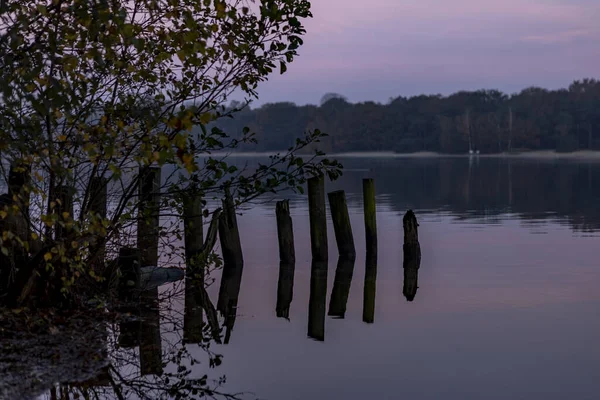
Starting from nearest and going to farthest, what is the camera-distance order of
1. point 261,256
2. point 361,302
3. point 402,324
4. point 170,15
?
1. point 170,15
2. point 402,324
3. point 361,302
4. point 261,256

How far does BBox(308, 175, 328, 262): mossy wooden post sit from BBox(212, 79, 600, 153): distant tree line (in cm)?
11249

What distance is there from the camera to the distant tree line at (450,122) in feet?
486

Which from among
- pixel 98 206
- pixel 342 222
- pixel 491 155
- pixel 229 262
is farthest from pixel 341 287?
pixel 491 155

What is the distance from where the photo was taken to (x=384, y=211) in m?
33.1

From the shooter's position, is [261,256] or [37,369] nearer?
[37,369]

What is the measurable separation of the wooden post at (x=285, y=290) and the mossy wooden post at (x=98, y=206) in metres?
2.84

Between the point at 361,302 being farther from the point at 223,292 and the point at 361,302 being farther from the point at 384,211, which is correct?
the point at 384,211

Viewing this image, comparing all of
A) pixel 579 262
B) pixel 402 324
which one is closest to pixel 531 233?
pixel 579 262

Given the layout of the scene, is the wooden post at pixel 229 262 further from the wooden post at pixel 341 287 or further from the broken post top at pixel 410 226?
the broken post top at pixel 410 226

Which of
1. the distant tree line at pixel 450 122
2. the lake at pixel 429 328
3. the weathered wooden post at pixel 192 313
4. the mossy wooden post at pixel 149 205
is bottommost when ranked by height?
the lake at pixel 429 328

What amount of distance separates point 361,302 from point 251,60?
4.89m

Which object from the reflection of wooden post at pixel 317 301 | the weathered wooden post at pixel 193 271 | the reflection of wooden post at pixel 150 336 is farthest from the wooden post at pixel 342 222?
the reflection of wooden post at pixel 150 336

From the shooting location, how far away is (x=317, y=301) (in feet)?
46.5

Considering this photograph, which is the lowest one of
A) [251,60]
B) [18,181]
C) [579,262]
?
[579,262]
